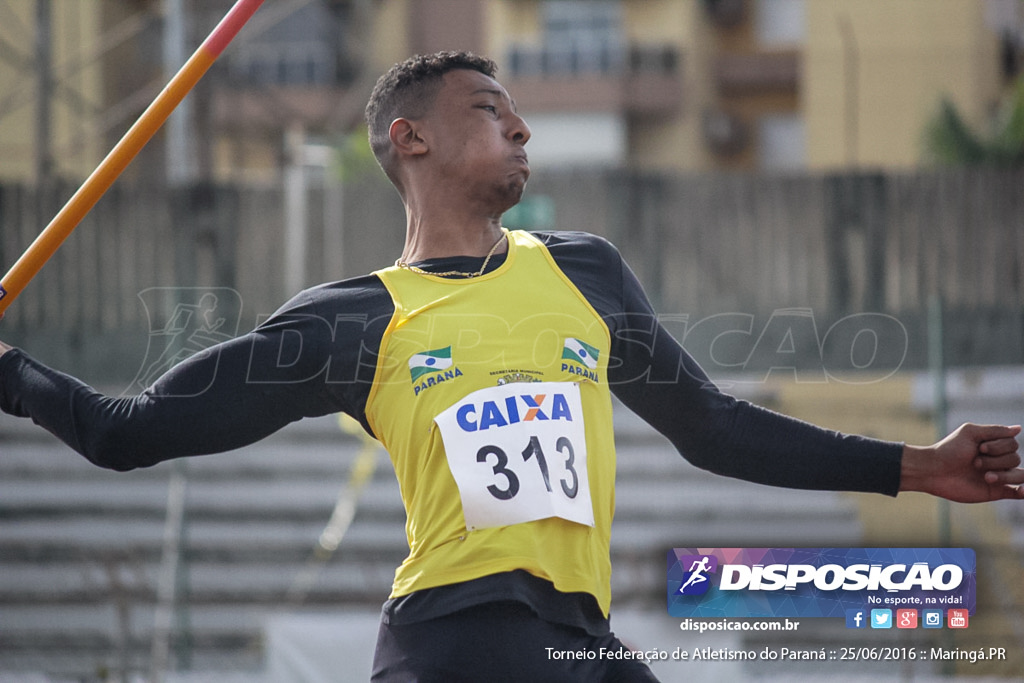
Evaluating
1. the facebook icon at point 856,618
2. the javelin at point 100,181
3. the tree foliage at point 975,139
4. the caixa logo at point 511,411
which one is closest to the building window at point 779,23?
the tree foliage at point 975,139

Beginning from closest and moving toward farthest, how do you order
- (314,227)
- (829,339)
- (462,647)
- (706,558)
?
(462,647)
(706,558)
(829,339)
(314,227)

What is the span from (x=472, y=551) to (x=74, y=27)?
14.3 m

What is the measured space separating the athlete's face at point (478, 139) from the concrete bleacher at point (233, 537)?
3699mm

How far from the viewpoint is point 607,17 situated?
25.0 metres

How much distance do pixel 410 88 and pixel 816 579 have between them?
1617mm

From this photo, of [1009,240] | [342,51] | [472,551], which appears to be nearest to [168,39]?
[1009,240]

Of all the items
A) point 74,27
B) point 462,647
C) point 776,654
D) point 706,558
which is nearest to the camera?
point 462,647

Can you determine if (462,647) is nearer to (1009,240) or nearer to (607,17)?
(1009,240)

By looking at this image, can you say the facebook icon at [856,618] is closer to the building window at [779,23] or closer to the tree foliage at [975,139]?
the tree foliage at [975,139]

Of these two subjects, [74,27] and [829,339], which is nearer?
[829,339]

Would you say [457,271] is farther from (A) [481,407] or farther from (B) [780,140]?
(B) [780,140]

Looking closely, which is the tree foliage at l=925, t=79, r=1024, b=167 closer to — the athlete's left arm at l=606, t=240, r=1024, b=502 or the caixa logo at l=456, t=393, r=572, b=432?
the athlete's left arm at l=606, t=240, r=1024, b=502

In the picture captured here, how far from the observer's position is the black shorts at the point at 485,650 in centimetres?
213

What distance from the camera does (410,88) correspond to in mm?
2549
